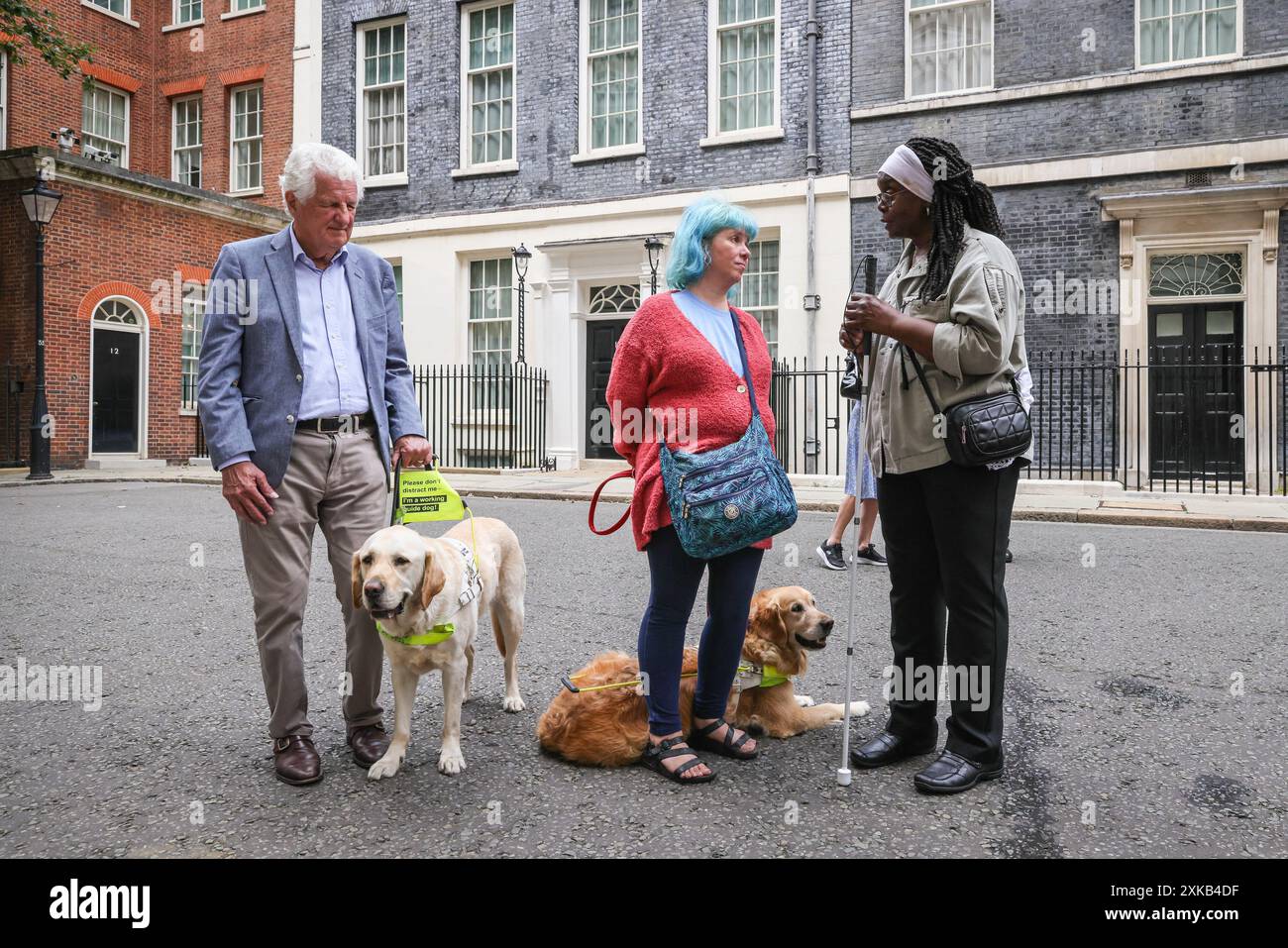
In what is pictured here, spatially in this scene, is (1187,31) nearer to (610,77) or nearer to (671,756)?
(610,77)

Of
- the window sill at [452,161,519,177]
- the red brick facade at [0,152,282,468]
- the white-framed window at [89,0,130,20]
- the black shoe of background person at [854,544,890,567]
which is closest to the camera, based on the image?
the black shoe of background person at [854,544,890,567]

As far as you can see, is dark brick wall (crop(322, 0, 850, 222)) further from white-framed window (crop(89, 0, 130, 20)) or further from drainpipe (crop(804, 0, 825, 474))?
white-framed window (crop(89, 0, 130, 20))

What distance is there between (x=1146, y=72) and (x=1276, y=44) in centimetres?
162

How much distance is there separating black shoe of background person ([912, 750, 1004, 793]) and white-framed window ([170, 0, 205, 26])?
78.6 ft

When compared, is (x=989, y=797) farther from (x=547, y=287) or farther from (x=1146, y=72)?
(x=547, y=287)

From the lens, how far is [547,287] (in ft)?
56.0

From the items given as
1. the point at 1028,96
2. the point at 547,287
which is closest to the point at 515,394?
the point at 547,287

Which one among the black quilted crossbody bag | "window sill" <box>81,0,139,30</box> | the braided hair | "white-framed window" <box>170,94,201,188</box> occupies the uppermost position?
"window sill" <box>81,0,139,30</box>

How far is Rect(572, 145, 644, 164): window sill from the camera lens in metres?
16.3

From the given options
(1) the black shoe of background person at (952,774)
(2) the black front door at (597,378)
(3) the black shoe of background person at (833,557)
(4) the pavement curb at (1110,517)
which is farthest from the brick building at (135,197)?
(1) the black shoe of background person at (952,774)

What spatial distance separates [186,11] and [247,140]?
3.91 meters

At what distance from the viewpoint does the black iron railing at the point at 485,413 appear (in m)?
16.9

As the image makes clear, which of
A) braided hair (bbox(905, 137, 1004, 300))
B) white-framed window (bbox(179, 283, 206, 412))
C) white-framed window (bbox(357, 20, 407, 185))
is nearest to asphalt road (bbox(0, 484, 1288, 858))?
braided hair (bbox(905, 137, 1004, 300))

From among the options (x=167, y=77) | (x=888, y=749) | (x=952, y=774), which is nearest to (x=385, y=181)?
(x=167, y=77)
